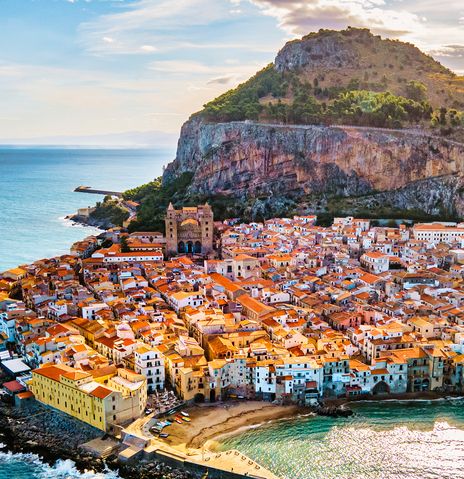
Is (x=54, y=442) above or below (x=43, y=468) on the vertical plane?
above

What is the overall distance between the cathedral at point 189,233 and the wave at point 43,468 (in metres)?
30.9

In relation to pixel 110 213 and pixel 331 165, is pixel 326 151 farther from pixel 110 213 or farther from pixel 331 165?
pixel 110 213

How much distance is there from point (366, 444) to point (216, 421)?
21.3 feet

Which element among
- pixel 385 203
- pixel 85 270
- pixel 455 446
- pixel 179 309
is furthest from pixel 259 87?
pixel 455 446

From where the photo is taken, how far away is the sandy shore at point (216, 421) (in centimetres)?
2428

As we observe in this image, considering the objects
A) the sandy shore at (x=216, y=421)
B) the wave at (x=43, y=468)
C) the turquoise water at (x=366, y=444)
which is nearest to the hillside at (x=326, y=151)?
the sandy shore at (x=216, y=421)

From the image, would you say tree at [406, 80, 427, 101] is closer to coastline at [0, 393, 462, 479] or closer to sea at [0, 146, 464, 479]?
coastline at [0, 393, 462, 479]

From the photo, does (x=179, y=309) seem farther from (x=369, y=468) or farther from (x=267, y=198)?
(x=267, y=198)

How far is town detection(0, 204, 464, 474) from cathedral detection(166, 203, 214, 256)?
62cm

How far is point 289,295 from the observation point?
3938cm

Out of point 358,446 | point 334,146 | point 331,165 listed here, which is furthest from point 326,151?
point 358,446

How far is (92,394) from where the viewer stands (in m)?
24.7

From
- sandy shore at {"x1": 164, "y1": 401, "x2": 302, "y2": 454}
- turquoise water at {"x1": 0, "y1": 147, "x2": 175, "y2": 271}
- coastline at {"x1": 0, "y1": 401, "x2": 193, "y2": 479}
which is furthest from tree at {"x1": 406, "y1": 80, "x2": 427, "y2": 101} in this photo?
coastline at {"x1": 0, "y1": 401, "x2": 193, "y2": 479}

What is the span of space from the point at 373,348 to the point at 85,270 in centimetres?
2329
